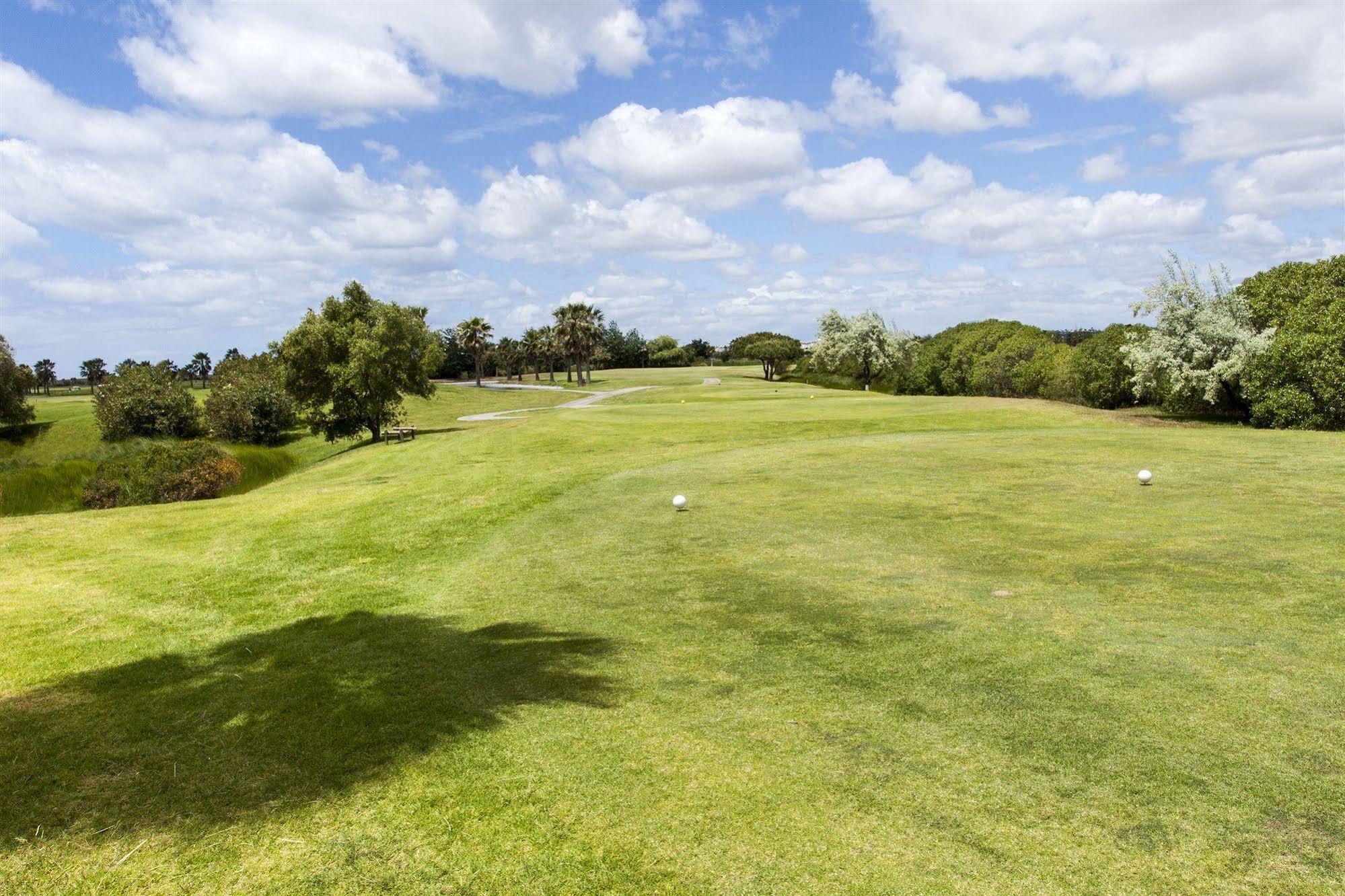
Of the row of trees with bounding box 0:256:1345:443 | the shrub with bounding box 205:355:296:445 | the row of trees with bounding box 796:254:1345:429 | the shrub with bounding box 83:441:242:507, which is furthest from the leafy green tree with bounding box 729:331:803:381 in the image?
the shrub with bounding box 83:441:242:507

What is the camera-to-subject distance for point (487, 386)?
376 feet

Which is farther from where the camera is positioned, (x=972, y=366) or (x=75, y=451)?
(x=972, y=366)

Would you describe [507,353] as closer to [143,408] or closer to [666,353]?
[666,353]

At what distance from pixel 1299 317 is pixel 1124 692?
3804 centimetres

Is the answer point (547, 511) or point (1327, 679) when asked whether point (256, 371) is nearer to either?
point (547, 511)

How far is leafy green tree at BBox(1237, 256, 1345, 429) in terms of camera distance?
32281mm

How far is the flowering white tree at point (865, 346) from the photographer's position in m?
97.2

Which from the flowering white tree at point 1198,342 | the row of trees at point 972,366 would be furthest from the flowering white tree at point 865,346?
the flowering white tree at point 1198,342

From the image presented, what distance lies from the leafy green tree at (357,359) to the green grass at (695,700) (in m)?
30.1

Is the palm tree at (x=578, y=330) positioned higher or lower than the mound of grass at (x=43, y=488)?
higher

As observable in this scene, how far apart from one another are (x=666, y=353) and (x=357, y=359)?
4960 inches

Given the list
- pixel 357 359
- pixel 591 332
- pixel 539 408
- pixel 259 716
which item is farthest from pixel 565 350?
pixel 259 716

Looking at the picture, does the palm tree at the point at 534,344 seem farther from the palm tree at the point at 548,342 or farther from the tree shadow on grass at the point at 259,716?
the tree shadow on grass at the point at 259,716

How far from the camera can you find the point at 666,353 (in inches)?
6663
